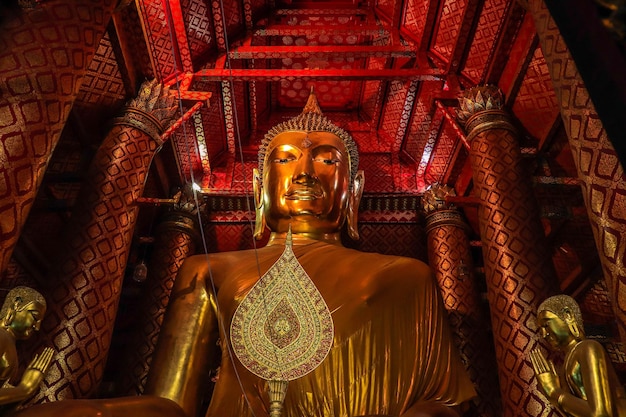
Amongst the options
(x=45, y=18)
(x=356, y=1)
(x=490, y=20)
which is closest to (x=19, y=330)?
(x=45, y=18)

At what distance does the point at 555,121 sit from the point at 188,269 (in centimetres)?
286

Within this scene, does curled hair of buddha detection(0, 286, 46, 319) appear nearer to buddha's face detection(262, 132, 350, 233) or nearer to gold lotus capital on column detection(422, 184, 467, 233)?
buddha's face detection(262, 132, 350, 233)

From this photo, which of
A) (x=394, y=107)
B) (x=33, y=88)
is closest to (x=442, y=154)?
(x=394, y=107)

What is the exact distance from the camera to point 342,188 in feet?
11.0

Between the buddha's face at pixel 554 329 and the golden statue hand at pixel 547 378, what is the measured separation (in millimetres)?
92

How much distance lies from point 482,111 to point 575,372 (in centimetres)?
260

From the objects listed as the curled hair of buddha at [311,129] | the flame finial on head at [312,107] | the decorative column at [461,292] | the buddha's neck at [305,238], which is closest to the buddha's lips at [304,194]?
the buddha's neck at [305,238]

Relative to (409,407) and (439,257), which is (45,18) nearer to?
(409,407)

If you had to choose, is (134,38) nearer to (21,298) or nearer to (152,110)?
(152,110)

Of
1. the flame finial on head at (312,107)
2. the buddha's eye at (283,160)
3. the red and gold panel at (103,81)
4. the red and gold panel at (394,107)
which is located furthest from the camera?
the red and gold panel at (394,107)

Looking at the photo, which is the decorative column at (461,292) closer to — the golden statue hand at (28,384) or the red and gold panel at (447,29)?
the red and gold panel at (447,29)

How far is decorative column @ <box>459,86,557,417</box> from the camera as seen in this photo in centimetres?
283

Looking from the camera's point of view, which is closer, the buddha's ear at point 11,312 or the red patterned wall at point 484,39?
the buddha's ear at point 11,312

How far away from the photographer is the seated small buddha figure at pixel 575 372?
1.58m
